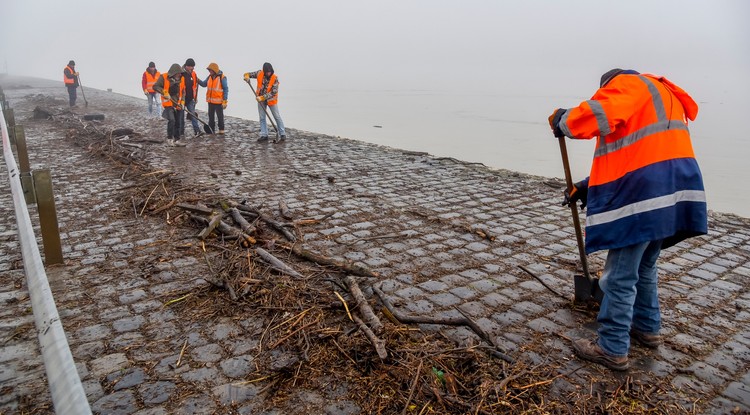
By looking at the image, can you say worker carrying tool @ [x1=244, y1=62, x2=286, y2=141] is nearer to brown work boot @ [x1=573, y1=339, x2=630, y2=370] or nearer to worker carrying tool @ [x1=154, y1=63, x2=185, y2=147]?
worker carrying tool @ [x1=154, y1=63, x2=185, y2=147]

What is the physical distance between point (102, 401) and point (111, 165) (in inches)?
296

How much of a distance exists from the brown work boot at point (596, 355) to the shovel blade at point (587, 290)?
642mm

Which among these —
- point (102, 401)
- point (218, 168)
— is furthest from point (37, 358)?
point (218, 168)

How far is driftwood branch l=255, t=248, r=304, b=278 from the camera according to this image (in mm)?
4596

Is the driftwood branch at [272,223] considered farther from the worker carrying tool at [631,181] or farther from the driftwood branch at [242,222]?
the worker carrying tool at [631,181]

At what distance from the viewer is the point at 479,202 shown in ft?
24.3

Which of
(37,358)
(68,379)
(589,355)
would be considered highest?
(68,379)

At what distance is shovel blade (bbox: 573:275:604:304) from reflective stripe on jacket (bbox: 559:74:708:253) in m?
0.95

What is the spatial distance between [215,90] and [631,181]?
461 inches

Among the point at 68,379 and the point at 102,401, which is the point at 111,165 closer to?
the point at 102,401

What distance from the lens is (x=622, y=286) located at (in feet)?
11.0

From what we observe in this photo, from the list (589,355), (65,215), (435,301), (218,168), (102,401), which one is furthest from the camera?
(218,168)

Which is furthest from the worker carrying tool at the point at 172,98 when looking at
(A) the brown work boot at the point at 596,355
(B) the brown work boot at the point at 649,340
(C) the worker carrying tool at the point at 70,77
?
(B) the brown work boot at the point at 649,340

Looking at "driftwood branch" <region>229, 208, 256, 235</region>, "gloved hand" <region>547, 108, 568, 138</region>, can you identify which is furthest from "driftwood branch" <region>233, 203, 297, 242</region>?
"gloved hand" <region>547, 108, 568, 138</region>
